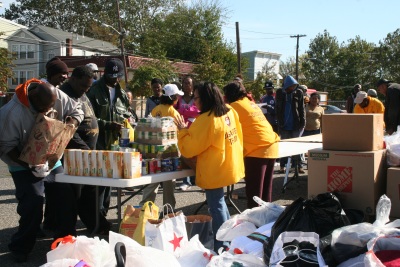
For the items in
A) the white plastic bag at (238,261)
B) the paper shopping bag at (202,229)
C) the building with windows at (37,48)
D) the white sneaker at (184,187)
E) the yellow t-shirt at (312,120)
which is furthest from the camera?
the building with windows at (37,48)

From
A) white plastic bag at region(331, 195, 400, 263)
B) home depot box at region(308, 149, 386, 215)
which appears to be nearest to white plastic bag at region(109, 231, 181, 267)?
white plastic bag at region(331, 195, 400, 263)

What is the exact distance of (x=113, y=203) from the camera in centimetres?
706

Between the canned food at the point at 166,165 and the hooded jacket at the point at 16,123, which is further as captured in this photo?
the canned food at the point at 166,165

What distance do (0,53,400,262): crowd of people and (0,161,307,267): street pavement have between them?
18cm

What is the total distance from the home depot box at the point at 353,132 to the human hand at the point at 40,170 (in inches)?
95.8

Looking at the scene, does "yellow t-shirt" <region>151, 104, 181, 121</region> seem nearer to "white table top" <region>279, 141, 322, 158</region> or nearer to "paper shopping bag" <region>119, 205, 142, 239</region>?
"white table top" <region>279, 141, 322, 158</region>

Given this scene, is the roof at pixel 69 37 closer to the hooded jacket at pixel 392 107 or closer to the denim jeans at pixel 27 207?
the hooded jacket at pixel 392 107

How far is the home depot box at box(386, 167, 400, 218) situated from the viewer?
377 centimetres

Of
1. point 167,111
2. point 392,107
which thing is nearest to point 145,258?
point 167,111

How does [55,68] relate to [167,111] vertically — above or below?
above

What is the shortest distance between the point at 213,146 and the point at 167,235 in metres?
1.12

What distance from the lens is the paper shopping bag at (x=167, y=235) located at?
11.7 feet

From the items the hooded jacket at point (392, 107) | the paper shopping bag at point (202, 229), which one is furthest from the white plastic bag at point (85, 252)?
the hooded jacket at point (392, 107)

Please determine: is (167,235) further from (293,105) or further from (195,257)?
(293,105)
